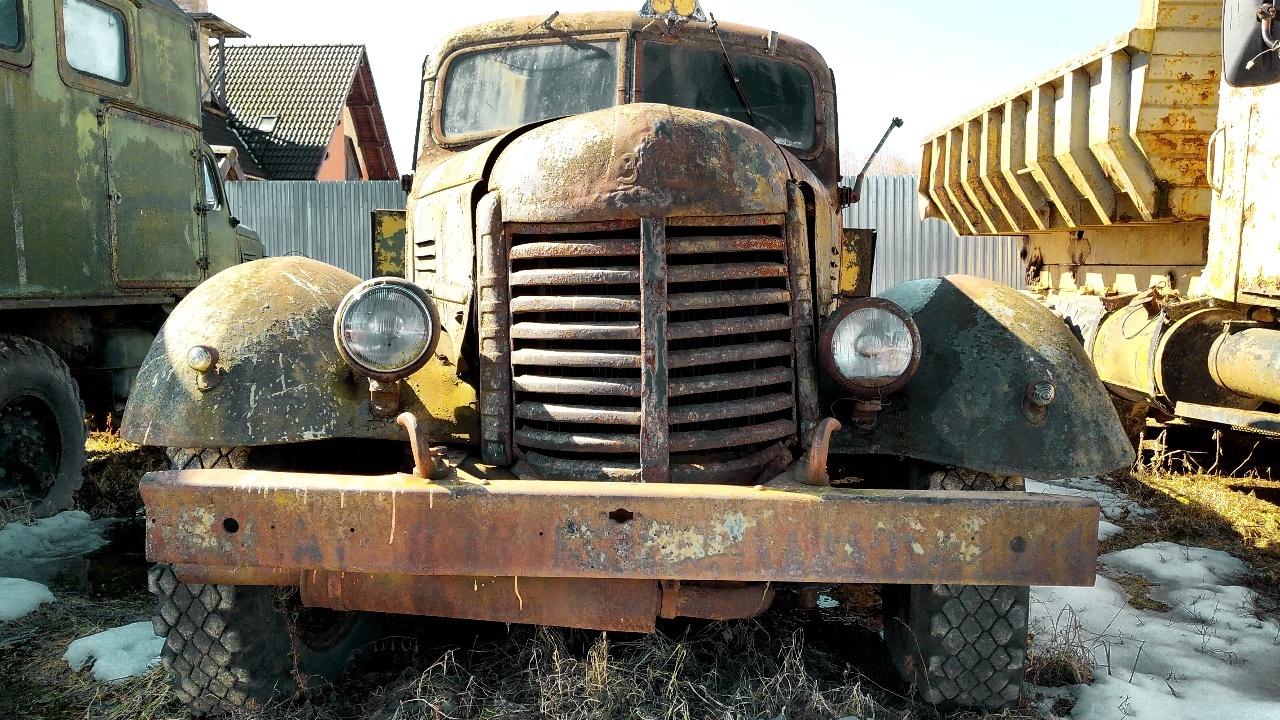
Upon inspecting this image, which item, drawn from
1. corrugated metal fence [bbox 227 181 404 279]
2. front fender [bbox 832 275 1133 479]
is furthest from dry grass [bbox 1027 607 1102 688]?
corrugated metal fence [bbox 227 181 404 279]

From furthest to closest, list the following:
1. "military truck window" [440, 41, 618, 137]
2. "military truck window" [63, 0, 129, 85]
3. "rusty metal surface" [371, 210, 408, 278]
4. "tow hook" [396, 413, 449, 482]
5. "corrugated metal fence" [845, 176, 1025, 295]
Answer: "corrugated metal fence" [845, 176, 1025, 295]
"military truck window" [63, 0, 129, 85]
"rusty metal surface" [371, 210, 408, 278]
"military truck window" [440, 41, 618, 137]
"tow hook" [396, 413, 449, 482]

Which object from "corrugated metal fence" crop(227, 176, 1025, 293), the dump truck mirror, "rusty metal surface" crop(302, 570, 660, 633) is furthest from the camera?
"corrugated metal fence" crop(227, 176, 1025, 293)

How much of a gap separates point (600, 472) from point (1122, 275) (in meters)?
6.86

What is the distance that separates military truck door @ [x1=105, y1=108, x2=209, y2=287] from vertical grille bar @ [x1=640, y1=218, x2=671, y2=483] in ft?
17.8

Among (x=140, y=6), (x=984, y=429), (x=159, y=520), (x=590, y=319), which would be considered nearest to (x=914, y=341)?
(x=984, y=429)

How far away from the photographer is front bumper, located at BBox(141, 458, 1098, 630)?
8.90 ft

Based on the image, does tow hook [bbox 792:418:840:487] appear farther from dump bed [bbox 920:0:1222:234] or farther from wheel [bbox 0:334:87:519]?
dump bed [bbox 920:0:1222:234]

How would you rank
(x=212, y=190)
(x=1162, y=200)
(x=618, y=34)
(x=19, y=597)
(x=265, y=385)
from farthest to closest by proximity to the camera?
(x=212, y=190)
(x=1162, y=200)
(x=618, y=34)
(x=19, y=597)
(x=265, y=385)

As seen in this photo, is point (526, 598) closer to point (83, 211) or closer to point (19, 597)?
point (19, 597)

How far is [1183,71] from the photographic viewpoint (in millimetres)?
7023

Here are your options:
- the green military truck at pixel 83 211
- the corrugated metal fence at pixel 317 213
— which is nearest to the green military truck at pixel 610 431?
the green military truck at pixel 83 211

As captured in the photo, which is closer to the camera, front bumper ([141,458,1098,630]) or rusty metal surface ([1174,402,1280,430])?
front bumper ([141,458,1098,630])

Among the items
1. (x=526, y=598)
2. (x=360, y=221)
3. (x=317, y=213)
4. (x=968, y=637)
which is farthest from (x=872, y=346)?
(x=317, y=213)

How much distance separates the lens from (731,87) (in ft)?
15.9
